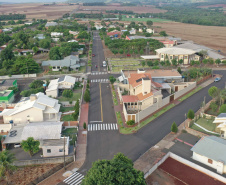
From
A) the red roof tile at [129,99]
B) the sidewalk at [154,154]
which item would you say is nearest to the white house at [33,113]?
the red roof tile at [129,99]

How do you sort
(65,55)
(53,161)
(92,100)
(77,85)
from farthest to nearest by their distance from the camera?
1. (65,55)
2. (77,85)
3. (92,100)
4. (53,161)

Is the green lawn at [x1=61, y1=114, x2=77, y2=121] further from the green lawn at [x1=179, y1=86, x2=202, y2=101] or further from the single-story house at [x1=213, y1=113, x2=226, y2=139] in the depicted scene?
the single-story house at [x1=213, y1=113, x2=226, y2=139]

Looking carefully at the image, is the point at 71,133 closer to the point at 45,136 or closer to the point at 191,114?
the point at 45,136

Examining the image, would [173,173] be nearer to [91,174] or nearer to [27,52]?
[91,174]

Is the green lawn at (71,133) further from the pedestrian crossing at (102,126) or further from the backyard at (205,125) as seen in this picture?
the backyard at (205,125)

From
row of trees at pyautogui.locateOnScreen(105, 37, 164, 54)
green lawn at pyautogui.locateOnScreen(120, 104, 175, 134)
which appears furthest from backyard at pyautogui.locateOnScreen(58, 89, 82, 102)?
row of trees at pyautogui.locateOnScreen(105, 37, 164, 54)

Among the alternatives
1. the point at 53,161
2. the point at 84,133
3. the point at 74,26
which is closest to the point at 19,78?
the point at 84,133
